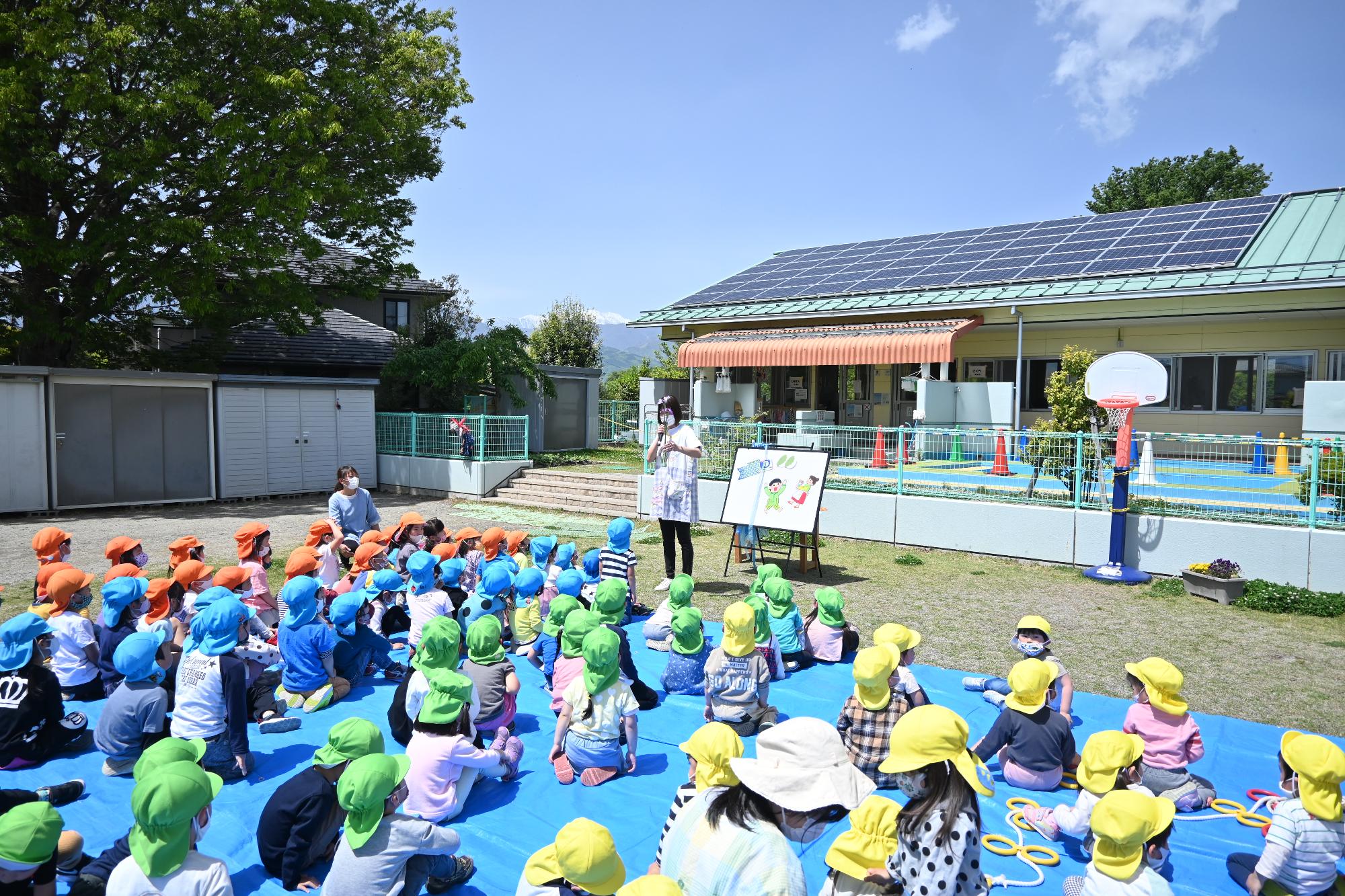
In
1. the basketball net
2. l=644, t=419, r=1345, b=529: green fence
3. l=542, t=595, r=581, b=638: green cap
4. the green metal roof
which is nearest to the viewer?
l=542, t=595, r=581, b=638: green cap

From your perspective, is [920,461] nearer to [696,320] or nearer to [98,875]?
[696,320]

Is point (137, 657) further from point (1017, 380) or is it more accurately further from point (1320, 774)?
point (1017, 380)

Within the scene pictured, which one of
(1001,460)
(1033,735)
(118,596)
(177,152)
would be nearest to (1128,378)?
(1001,460)

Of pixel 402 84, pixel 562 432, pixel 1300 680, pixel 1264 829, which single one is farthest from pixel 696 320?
pixel 1264 829

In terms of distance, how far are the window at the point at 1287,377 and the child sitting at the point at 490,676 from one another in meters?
15.3

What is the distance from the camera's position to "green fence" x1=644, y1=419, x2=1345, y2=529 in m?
9.10

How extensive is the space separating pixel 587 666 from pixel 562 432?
20323 mm

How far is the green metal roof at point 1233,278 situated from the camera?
528 inches

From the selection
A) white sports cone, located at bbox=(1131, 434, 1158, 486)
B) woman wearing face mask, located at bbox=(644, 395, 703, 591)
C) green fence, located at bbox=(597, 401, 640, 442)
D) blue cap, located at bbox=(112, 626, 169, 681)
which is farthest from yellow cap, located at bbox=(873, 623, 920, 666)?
green fence, located at bbox=(597, 401, 640, 442)

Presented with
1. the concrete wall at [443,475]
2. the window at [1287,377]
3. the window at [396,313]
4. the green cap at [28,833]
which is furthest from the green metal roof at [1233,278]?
the green cap at [28,833]

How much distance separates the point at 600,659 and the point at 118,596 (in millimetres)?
3458

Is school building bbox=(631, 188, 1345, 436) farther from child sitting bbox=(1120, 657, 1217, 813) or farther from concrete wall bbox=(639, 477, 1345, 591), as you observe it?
child sitting bbox=(1120, 657, 1217, 813)

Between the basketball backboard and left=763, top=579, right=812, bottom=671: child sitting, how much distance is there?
18.9 ft

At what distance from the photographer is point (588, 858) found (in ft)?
8.25
